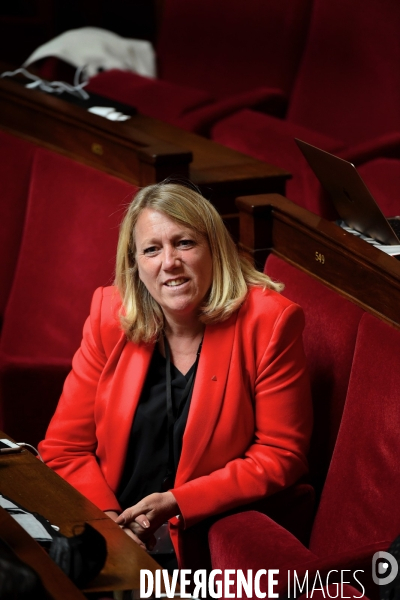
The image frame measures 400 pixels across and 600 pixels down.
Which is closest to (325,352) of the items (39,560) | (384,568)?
(384,568)

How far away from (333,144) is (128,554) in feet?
3.96

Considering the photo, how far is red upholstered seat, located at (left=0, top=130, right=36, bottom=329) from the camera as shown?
1751 mm

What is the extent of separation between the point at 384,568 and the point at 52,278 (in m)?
0.93

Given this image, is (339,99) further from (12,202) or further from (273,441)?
(273,441)

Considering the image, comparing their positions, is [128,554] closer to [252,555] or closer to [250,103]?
[252,555]

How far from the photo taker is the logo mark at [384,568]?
0.81 meters

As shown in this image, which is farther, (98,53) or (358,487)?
(98,53)

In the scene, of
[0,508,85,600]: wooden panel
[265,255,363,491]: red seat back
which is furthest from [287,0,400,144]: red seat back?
[0,508,85,600]: wooden panel

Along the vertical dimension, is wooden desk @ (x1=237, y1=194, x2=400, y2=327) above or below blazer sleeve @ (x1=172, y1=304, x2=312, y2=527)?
above

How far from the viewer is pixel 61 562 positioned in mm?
732

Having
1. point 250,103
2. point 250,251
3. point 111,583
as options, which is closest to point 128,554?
point 111,583

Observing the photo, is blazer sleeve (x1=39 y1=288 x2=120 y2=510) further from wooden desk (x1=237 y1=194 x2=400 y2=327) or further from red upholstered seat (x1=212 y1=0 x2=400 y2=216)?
red upholstered seat (x1=212 y1=0 x2=400 y2=216)

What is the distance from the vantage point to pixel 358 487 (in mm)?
1002

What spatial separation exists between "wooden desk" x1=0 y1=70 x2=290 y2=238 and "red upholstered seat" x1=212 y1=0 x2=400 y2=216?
175mm
